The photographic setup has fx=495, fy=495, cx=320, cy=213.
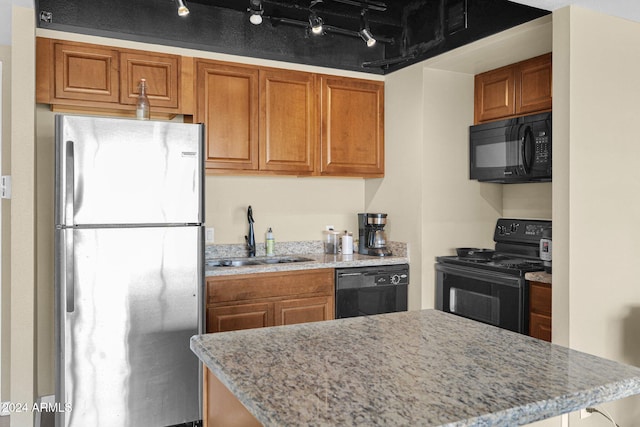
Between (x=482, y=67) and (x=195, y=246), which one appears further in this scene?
(x=482, y=67)

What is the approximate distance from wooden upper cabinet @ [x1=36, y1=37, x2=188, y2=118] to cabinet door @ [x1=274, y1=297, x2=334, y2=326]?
55.0 inches

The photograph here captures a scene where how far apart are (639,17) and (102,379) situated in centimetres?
338

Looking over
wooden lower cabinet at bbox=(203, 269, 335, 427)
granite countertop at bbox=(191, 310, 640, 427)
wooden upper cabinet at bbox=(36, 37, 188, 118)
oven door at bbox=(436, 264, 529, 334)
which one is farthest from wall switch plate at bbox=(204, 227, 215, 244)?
granite countertop at bbox=(191, 310, 640, 427)

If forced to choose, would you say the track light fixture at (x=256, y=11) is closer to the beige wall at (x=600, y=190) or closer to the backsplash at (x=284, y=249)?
the backsplash at (x=284, y=249)

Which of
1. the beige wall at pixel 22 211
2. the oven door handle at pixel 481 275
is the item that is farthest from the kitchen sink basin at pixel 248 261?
the beige wall at pixel 22 211

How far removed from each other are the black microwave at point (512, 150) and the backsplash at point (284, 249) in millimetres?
768

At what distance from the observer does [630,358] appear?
265 cm

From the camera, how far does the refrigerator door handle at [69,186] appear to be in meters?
2.45

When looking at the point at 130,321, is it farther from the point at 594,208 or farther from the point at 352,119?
the point at 594,208

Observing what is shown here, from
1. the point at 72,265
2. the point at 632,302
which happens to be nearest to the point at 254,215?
the point at 72,265

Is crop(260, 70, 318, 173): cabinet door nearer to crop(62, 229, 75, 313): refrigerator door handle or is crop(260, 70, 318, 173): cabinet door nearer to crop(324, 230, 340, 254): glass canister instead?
crop(324, 230, 340, 254): glass canister

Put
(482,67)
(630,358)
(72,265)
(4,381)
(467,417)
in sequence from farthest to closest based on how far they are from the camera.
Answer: (482,67)
(4,381)
(630,358)
(72,265)
(467,417)

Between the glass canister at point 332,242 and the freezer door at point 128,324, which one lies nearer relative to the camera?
the freezer door at point 128,324

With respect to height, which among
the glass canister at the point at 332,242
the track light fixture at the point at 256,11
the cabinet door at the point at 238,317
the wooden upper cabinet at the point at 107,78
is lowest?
the cabinet door at the point at 238,317
